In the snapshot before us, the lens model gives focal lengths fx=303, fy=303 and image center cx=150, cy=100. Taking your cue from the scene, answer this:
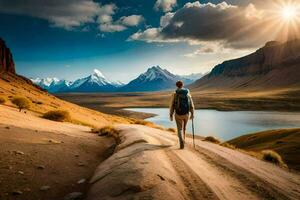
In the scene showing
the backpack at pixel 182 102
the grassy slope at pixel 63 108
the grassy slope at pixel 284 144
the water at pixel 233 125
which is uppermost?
the backpack at pixel 182 102

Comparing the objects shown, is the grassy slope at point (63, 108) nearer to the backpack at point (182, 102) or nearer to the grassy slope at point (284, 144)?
Answer: the backpack at point (182, 102)

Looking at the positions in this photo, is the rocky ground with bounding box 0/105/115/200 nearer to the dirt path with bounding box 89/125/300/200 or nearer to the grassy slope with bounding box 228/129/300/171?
the dirt path with bounding box 89/125/300/200

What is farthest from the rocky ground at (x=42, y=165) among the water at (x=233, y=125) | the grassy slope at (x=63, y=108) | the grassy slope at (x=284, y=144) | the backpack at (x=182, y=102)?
the water at (x=233, y=125)

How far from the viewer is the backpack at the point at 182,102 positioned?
15254 mm

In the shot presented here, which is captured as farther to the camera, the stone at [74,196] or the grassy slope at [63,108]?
the grassy slope at [63,108]

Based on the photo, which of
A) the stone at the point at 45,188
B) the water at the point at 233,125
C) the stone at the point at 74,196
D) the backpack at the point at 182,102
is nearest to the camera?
the stone at the point at 74,196

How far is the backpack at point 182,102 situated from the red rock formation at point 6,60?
133 meters

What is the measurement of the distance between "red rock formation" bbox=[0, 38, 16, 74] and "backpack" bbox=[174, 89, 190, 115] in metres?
133

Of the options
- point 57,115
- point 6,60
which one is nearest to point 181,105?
point 57,115

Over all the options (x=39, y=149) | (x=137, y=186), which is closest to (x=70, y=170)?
(x=39, y=149)

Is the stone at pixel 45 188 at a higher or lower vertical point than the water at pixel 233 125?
higher

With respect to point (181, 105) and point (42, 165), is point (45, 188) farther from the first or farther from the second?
point (181, 105)

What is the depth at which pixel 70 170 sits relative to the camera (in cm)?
1121

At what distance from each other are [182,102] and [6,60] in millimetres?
145011
